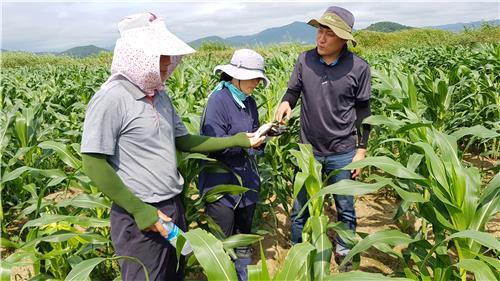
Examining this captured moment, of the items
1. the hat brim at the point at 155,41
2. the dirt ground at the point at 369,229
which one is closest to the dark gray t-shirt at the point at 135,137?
the hat brim at the point at 155,41

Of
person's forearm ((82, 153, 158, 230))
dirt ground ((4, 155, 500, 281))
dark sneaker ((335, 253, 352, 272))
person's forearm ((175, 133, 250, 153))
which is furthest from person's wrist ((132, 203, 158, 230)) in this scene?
dark sneaker ((335, 253, 352, 272))

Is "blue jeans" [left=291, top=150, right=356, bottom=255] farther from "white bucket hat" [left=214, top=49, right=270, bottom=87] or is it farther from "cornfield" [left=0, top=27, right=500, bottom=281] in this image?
"white bucket hat" [left=214, top=49, right=270, bottom=87]

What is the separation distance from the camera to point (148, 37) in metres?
1.40

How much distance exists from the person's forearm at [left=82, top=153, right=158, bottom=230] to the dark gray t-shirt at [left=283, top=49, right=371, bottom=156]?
1205mm

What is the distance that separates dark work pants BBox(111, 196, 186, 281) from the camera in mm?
1548

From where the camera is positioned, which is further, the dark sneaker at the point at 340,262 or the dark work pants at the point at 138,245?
the dark sneaker at the point at 340,262

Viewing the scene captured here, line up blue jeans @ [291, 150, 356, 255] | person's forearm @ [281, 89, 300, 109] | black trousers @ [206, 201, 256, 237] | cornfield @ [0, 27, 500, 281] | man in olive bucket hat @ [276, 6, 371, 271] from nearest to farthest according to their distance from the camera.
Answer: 1. cornfield @ [0, 27, 500, 281]
2. black trousers @ [206, 201, 256, 237]
3. man in olive bucket hat @ [276, 6, 371, 271]
4. blue jeans @ [291, 150, 356, 255]
5. person's forearm @ [281, 89, 300, 109]

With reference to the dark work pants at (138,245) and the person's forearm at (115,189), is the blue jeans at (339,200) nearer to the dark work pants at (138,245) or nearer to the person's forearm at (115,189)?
the dark work pants at (138,245)

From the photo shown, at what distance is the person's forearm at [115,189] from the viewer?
1.37 metres

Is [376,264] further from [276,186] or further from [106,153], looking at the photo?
[106,153]

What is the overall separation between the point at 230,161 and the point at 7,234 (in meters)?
2.00

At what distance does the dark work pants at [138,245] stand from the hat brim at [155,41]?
62 centimetres

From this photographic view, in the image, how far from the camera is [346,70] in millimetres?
2258

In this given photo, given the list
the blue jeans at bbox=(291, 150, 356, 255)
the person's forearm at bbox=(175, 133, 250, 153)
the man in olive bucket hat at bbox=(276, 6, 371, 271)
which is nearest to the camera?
the person's forearm at bbox=(175, 133, 250, 153)
